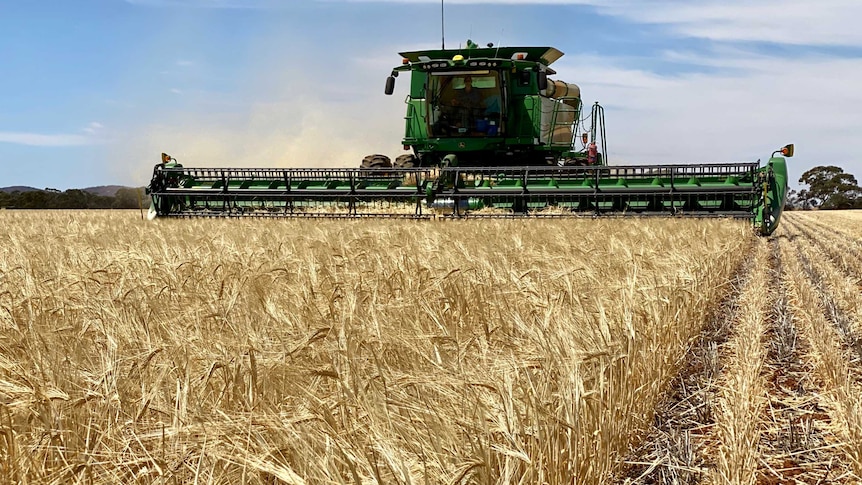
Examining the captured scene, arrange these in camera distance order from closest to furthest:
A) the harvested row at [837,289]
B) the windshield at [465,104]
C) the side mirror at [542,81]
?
the harvested row at [837,289] < the side mirror at [542,81] < the windshield at [465,104]

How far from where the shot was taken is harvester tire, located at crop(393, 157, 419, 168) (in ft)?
44.4

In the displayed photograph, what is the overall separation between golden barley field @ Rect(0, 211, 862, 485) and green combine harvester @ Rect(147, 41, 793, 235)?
18.4 ft

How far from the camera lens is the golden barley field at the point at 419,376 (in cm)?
143

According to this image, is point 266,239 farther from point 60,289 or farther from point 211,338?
point 211,338

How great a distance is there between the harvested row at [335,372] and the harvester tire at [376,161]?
929 cm

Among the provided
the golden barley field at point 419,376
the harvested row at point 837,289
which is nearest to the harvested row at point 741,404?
the golden barley field at point 419,376

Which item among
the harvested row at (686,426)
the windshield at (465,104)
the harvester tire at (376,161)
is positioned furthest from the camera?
the harvester tire at (376,161)

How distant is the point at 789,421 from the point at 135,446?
2.01 meters

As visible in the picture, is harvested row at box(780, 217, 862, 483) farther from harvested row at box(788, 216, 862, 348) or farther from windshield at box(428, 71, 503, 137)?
windshield at box(428, 71, 503, 137)

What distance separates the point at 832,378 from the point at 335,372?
7.31 ft

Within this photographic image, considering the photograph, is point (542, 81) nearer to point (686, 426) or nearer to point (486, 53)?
point (486, 53)

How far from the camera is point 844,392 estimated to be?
8.32 ft

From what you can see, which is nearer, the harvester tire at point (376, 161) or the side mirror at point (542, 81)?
the side mirror at point (542, 81)

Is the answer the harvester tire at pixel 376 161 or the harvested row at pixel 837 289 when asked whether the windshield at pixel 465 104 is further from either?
the harvested row at pixel 837 289
